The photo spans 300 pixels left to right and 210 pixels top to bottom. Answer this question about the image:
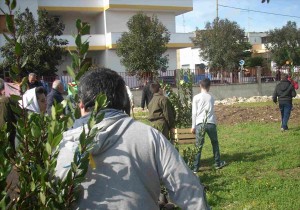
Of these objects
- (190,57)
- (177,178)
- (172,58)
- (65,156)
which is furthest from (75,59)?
(190,57)

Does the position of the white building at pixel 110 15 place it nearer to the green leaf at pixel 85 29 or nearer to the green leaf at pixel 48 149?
the green leaf at pixel 85 29

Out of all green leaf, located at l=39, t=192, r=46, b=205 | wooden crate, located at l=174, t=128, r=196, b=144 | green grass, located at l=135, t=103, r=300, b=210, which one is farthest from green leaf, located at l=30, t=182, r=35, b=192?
wooden crate, located at l=174, t=128, r=196, b=144

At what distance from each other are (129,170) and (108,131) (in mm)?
204

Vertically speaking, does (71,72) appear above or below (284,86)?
above

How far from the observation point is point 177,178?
7.08 ft

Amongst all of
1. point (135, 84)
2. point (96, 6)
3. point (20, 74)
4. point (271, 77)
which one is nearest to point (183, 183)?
point (20, 74)

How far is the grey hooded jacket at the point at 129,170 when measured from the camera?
6.86ft

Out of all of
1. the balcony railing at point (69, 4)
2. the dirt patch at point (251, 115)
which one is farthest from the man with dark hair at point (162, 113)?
the balcony railing at point (69, 4)

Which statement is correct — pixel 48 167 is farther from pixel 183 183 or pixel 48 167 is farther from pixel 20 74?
pixel 183 183

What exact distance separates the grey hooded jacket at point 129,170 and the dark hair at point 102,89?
8 cm

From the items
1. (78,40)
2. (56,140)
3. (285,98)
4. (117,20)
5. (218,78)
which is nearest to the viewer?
(56,140)

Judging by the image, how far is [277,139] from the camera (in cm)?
1122

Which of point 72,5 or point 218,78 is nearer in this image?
point 218,78

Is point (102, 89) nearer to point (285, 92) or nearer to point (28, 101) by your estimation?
point (28, 101)
